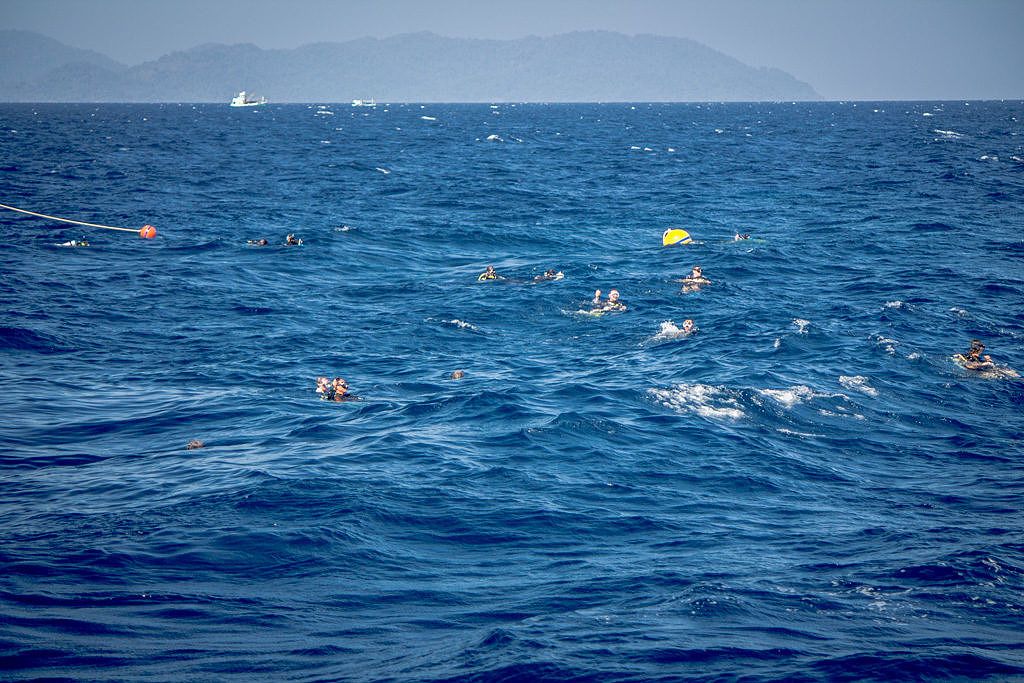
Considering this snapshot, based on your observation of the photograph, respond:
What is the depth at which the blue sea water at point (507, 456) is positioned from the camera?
1620 centimetres

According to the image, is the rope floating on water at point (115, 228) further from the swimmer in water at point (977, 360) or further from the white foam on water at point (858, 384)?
the swimmer in water at point (977, 360)

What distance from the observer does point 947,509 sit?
21875mm

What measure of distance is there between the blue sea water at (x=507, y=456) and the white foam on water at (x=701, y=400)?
14 cm

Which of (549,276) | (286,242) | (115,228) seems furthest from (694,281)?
(115,228)

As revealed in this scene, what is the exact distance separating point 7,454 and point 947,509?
23712mm

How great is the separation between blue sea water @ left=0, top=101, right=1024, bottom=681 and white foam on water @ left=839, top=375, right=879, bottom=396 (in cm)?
23

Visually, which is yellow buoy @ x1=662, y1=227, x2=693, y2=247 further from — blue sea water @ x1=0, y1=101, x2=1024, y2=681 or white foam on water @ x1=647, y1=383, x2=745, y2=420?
white foam on water @ x1=647, y1=383, x2=745, y2=420

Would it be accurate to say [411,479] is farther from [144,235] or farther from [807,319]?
[144,235]

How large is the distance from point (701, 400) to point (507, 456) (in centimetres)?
772

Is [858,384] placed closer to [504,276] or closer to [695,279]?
[695,279]

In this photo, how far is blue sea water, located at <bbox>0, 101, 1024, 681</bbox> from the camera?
53.2 ft

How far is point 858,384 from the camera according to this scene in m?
31.2

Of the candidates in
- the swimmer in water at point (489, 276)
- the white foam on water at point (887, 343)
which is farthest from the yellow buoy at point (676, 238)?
the white foam on water at point (887, 343)

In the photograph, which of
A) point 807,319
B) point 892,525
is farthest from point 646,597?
point 807,319
